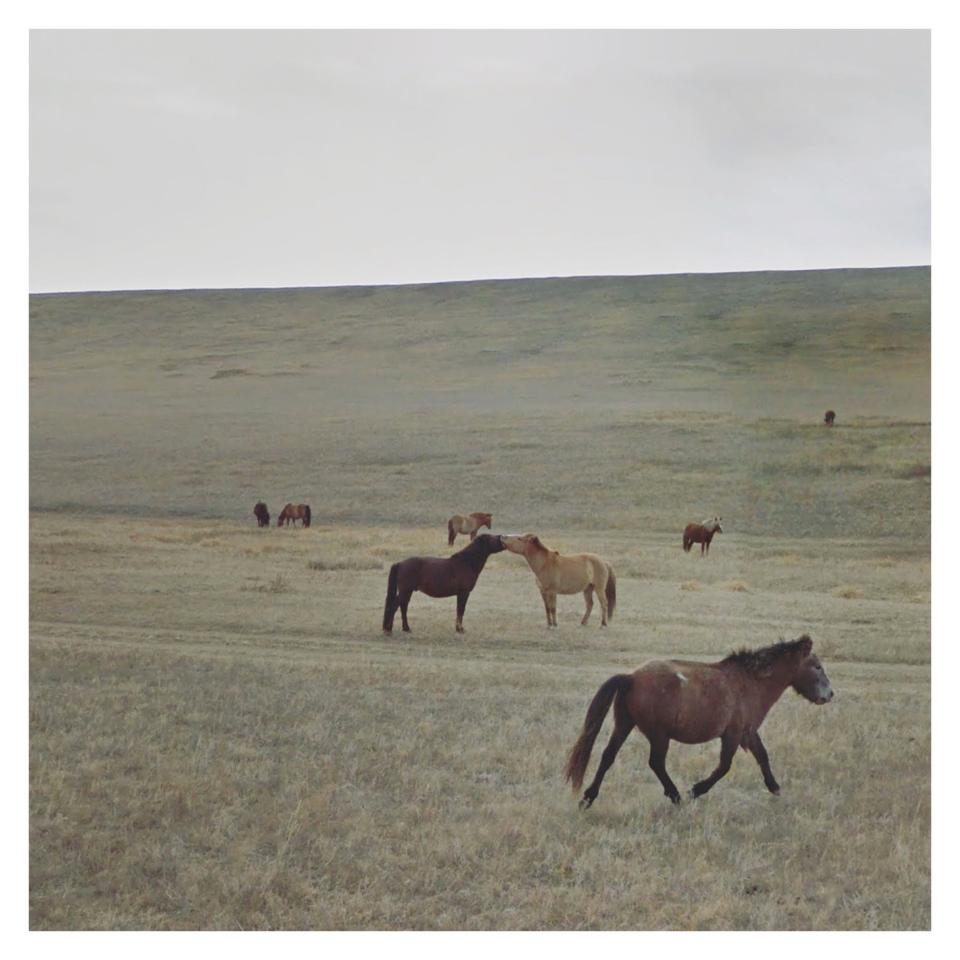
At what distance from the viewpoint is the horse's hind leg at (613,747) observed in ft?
21.0

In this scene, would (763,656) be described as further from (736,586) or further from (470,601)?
(470,601)

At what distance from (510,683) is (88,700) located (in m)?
2.85

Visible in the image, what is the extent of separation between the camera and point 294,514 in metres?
8.74

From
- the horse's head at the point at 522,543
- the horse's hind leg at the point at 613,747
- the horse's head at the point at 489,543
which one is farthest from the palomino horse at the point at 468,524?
the horse's hind leg at the point at 613,747

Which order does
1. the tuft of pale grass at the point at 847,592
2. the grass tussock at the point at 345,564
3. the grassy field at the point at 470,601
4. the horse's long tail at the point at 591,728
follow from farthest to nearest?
the grass tussock at the point at 345,564
the tuft of pale grass at the point at 847,592
the horse's long tail at the point at 591,728
the grassy field at the point at 470,601

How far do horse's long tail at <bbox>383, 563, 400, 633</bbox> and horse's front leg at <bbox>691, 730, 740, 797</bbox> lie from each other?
Result: 2504mm

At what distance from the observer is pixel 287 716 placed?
276 inches

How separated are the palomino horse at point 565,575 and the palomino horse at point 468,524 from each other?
→ 0.49 metres

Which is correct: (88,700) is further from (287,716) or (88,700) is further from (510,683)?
(510,683)

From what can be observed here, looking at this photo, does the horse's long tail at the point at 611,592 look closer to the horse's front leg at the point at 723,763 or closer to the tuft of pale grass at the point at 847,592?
the horse's front leg at the point at 723,763

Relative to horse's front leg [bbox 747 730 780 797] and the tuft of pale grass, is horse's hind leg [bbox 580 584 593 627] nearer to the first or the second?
horse's front leg [bbox 747 730 780 797]

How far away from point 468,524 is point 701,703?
2.54 meters

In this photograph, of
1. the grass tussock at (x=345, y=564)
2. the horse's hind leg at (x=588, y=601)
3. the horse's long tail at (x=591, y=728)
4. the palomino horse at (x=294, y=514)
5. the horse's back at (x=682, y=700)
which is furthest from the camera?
the palomino horse at (x=294, y=514)

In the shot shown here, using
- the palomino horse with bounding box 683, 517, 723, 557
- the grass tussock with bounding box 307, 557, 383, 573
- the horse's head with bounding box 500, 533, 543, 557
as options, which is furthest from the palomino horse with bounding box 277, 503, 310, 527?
the palomino horse with bounding box 683, 517, 723, 557
